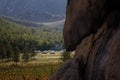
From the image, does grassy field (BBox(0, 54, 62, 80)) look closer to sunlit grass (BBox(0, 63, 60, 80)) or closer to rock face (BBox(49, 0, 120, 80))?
sunlit grass (BBox(0, 63, 60, 80))

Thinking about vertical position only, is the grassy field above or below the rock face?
below

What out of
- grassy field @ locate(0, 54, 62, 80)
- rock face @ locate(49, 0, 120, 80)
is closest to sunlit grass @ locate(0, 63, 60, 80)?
grassy field @ locate(0, 54, 62, 80)

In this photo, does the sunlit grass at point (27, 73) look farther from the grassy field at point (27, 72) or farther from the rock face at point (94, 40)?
the rock face at point (94, 40)

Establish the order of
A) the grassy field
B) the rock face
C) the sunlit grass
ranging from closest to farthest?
the rock face < the sunlit grass < the grassy field

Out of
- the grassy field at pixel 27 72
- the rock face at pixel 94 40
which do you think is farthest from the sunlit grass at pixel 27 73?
the rock face at pixel 94 40

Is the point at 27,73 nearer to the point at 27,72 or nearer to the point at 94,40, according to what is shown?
the point at 27,72

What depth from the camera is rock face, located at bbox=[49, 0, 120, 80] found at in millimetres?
20281

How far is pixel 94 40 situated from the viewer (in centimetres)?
2448

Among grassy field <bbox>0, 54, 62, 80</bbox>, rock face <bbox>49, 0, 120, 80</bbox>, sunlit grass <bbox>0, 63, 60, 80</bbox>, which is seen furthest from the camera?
grassy field <bbox>0, 54, 62, 80</bbox>

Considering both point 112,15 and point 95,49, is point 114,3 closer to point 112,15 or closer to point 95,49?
point 112,15

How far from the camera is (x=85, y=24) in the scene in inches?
1008

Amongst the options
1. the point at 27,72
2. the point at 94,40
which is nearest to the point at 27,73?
the point at 27,72

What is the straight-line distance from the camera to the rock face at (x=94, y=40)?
20.3 metres

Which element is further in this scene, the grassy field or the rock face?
the grassy field
